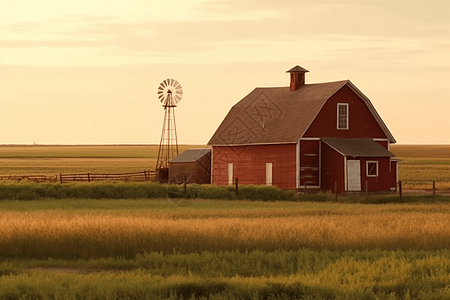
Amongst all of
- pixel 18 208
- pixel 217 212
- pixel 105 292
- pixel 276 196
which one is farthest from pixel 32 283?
pixel 276 196

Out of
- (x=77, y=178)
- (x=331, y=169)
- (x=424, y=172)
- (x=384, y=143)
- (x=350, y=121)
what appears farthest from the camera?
(x=424, y=172)

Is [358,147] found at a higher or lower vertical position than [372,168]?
higher

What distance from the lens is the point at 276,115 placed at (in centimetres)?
5616

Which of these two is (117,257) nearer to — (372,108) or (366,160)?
(366,160)

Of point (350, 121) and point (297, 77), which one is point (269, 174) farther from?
point (297, 77)

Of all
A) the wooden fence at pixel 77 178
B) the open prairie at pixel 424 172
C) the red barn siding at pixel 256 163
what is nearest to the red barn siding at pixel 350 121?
the red barn siding at pixel 256 163

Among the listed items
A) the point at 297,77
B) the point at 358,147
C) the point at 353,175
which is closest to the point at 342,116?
the point at 358,147

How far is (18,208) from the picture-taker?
3725 centimetres

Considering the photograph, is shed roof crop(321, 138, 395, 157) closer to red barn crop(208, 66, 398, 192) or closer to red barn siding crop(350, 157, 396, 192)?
red barn crop(208, 66, 398, 192)

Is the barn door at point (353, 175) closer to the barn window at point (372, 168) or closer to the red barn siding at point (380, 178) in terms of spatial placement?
the red barn siding at point (380, 178)

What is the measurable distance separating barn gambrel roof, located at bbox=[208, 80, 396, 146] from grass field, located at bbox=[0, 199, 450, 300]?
24214 mm

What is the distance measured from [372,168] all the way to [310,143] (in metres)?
4.58

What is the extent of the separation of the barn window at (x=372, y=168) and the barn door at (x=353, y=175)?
916 millimetres

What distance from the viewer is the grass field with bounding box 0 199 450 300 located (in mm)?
14445
